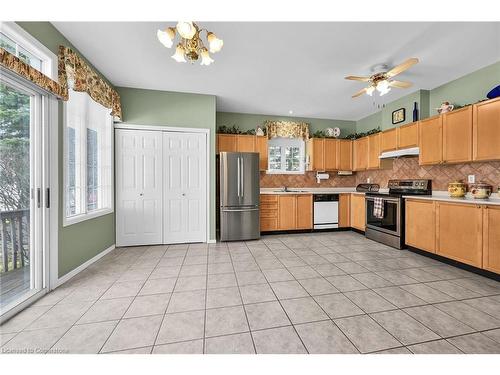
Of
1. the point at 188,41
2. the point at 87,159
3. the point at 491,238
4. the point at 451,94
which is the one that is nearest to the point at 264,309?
the point at 188,41

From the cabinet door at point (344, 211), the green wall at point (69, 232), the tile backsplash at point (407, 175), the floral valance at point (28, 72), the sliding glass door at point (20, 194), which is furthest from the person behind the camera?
the cabinet door at point (344, 211)

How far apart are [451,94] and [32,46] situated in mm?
5414

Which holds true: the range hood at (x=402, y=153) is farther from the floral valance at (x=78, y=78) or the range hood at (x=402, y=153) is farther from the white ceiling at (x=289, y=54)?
the floral valance at (x=78, y=78)

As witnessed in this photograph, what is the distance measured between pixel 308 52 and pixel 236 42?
90 cm

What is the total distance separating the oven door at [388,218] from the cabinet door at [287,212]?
1.50 m

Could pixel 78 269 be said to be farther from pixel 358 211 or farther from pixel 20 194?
pixel 358 211

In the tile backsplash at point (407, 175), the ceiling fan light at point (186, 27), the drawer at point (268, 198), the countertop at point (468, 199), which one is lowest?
the drawer at point (268, 198)

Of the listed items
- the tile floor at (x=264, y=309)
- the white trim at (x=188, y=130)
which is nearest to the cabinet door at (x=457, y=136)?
the tile floor at (x=264, y=309)

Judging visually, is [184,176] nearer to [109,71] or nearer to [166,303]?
[109,71]

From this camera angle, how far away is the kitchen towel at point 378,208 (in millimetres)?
3973

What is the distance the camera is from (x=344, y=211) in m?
5.00

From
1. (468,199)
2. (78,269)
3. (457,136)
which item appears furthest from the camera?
(457,136)

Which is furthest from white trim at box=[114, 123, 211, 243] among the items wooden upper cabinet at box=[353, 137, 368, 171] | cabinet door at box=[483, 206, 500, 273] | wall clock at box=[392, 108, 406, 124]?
cabinet door at box=[483, 206, 500, 273]
